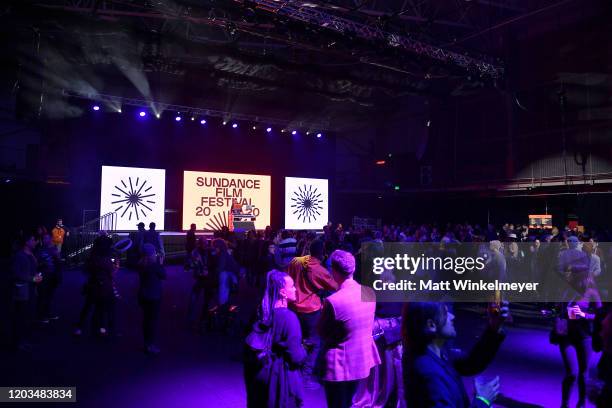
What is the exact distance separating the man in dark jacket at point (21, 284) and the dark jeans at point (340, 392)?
4.94 m

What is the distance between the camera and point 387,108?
23.0 metres

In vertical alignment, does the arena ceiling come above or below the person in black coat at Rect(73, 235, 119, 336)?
above

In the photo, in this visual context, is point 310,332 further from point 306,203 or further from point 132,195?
point 306,203

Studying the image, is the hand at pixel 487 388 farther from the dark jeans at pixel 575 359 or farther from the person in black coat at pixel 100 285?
the person in black coat at pixel 100 285

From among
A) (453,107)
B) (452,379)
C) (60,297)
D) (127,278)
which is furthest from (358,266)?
(453,107)

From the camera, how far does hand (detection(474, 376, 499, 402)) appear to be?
72.1 inches

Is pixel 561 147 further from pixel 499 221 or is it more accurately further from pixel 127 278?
pixel 127 278

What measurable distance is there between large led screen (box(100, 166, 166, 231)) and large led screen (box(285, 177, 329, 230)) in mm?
6162

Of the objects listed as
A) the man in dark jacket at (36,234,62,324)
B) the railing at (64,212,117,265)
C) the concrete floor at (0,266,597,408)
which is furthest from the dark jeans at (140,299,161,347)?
the railing at (64,212,117,265)

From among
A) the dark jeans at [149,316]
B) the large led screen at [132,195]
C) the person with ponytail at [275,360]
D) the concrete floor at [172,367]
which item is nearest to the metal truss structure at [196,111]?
the large led screen at [132,195]

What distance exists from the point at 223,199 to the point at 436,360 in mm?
18031

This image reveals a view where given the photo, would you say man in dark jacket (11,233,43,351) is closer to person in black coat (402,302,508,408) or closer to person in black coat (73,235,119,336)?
person in black coat (73,235,119,336)

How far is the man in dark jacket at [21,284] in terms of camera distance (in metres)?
5.79

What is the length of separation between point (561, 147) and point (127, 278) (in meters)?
17.3
